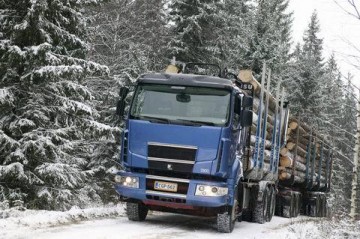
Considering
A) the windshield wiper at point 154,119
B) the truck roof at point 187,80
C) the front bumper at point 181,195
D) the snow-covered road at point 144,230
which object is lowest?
the snow-covered road at point 144,230

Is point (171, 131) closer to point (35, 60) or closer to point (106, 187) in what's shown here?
point (35, 60)

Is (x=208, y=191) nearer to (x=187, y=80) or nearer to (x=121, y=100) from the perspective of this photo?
(x=187, y=80)

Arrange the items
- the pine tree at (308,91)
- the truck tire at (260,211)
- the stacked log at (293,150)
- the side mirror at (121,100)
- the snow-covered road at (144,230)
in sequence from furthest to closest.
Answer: the pine tree at (308,91) → the stacked log at (293,150) → the truck tire at (260,211) → the side mirror at (121,100) → the snow-covered road at (144,230)

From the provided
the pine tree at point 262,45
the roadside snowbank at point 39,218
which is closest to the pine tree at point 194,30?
the pine tree at point 262,45

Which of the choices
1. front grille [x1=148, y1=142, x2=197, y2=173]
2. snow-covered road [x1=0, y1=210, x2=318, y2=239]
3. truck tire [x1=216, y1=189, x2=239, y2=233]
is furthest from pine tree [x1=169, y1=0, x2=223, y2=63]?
truck tire [x1=216, y1=189, x2=239, y2=233]

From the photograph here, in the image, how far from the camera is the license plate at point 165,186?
9836mm

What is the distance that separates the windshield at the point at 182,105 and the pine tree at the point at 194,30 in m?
14.5

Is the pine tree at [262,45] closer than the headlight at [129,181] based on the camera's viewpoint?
No

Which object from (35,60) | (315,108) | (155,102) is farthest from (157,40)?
(155,102)

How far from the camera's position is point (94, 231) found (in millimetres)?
8547

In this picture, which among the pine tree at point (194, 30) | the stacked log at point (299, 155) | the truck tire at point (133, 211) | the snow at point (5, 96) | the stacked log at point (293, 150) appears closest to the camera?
the truck tire at point (133, 211)

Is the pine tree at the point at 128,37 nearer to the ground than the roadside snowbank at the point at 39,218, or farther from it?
farther from it

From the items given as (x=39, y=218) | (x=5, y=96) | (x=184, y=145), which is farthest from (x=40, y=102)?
(x=184, y=145)

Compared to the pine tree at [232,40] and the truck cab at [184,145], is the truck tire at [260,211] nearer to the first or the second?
the truck cab at [184,145]
